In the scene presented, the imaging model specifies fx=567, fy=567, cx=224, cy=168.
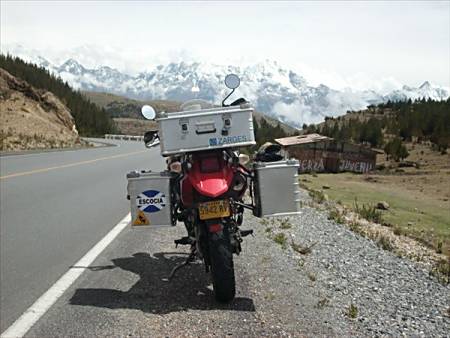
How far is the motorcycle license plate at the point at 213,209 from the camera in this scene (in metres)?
5.13

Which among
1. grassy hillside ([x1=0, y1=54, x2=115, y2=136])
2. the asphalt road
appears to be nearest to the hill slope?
grassy hillside ([x1=0, y1=54, x2=115, y2=136])

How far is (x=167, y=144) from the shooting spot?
17.4 ft

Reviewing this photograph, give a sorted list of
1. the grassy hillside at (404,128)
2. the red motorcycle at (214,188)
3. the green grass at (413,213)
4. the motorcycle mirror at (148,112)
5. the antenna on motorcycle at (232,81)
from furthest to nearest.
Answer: the grassy hillside at (404,128) < the green grass at (413,213) < the motorcycle mirror at (148,112) < the antenna on motorcycle at (232,81) < the red motorcycle at (214,188)

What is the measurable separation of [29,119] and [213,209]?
44207mm

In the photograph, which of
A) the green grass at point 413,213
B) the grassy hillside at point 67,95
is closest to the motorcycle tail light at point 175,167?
the green grass at point 413,213

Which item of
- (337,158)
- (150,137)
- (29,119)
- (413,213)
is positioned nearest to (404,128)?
(337,158)

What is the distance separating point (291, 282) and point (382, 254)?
316cm

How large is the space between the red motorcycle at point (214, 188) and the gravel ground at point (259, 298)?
485 millimetres

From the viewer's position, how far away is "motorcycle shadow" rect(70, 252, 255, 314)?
5.31m

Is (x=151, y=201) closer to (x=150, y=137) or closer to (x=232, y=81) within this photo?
(x=150, y=137)

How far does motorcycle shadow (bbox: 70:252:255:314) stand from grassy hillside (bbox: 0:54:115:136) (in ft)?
211

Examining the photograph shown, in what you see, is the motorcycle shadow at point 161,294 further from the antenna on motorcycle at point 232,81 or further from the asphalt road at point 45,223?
the antenna on motorcycle at point 232,81

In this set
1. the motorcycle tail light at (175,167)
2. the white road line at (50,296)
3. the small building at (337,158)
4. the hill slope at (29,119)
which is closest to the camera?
the white road line at (50,296)

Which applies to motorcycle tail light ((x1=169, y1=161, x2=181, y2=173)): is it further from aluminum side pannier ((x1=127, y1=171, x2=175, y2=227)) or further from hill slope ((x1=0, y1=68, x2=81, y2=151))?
hill slope ((x1=0, y1=68, x2=81, y2=151))
